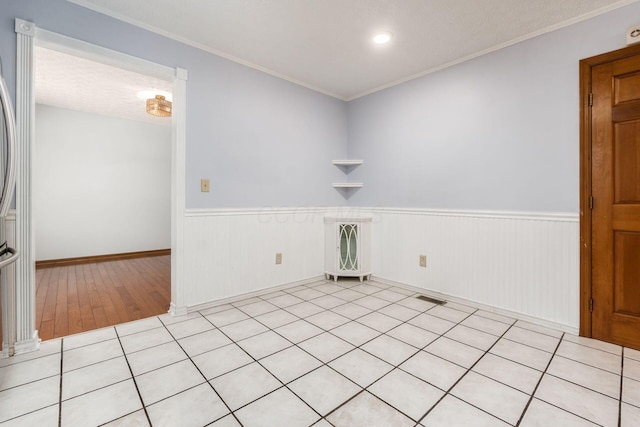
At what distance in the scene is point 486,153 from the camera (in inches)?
106

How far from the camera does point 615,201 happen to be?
80.8 inches

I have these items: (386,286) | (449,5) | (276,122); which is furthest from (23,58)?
(386,286)

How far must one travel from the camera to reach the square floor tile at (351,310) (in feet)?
8.38

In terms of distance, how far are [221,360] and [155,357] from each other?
441mm

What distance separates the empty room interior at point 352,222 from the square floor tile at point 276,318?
3 centimetres

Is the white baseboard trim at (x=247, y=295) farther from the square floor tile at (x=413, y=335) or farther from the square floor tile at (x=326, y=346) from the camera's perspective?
the square floor tile at (x=413, y=335)

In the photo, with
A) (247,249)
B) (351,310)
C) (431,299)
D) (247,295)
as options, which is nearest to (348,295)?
(351,310)

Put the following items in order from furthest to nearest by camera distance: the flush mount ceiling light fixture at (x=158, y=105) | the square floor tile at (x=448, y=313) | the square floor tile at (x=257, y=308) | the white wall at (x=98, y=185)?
the white wall at (x=98, y=185) < the flush mount ceiling light fixture at (x=158, y=105) < the square floor tile at (x=257, y=308) < the square floor tile at (x=448, y=313)

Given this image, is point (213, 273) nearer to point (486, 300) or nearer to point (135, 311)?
point (135, 311)

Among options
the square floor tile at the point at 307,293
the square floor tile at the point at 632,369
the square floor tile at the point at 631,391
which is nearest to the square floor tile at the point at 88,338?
the square floor tile at the point at 307,293

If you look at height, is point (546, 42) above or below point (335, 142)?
above

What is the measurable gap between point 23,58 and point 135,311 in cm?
208

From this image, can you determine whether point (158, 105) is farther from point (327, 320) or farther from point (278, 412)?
point (278, 412)

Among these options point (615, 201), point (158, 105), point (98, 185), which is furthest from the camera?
point (98, 185)
